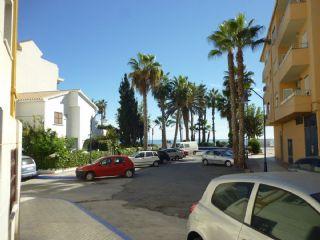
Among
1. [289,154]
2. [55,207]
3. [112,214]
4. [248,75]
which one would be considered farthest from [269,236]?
[248,75]

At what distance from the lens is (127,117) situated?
57.6 meters

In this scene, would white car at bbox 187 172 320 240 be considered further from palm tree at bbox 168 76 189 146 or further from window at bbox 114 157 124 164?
palm tree at bbox 168 76 189 146

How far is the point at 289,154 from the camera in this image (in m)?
32.9

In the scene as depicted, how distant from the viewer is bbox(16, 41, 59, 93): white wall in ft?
140

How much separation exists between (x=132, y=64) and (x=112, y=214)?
37572mm

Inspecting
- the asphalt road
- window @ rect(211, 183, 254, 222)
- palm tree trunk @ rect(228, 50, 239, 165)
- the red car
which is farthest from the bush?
window @ rect(211, 183, 254, 222)

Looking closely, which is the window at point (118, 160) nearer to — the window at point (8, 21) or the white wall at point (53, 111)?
the white wall at point (53, 111)

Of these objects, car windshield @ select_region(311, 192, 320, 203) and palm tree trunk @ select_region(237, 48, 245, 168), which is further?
palm tree trunk @ select_region(237, 48, 245, 168)

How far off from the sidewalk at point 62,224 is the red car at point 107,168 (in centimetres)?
944

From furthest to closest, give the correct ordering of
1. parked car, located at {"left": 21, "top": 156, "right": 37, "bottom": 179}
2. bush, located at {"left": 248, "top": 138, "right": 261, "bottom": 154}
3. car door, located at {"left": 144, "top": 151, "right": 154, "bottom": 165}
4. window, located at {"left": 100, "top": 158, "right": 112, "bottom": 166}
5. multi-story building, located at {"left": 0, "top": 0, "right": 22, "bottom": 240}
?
1. bush, located at {"left": 248, "top": 138, "right": 261, "bottom": 154}
2. car door, located at {"left": 144, "top": 151, "right": 154, "bottom": 165}
3. window, located at {"left": 100, "top": 158, "right": 112, "bottom": 166}
4. parked car, located at {"left": 21, "top": 156, "right": 37, "bottom": 179}
5. multi-story building, located at {"left": 0, "top": 0, "right": 22, "bottom": 240}

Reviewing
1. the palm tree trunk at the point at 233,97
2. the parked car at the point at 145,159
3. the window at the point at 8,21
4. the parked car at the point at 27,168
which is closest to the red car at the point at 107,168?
the parked car at the point at 27,168

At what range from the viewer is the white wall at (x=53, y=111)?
35.8m

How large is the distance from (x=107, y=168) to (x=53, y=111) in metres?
15.9

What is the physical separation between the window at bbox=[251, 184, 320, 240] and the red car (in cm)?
1972
